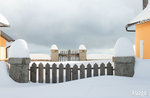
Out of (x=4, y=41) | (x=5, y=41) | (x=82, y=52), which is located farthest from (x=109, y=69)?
(x=82, y=52)

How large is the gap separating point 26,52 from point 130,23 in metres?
8.22

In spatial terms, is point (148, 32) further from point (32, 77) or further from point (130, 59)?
point (32, 77)

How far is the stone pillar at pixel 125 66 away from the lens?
7.82 meters

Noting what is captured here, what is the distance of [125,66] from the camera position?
7.84 m

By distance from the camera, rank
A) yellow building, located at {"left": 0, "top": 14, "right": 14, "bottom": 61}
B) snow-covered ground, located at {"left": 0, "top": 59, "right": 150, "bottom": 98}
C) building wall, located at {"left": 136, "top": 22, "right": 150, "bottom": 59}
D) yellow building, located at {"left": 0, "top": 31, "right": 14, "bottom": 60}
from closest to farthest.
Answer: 1. snow-covered ground, located at {"left": 0, "top": 59, "right": 150, "bottom": 98}
2. building wall, located at {"left": 136, "top": 22, "right": 150, "bottom": 59}
3. yellow building, located at {"left": 0, "top": 14, "right": 14, "bottom": 61}
4. yellow building, located at {"left": 0, "top": 31, "right": 14, "bottom": 60}

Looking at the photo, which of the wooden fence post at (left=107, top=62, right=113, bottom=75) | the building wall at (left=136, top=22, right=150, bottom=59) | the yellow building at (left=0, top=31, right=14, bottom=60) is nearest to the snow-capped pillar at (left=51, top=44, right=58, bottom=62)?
the yellow building at (left=0, top=31, right=14, bottom=60)

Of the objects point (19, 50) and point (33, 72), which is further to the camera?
point (33, 72)

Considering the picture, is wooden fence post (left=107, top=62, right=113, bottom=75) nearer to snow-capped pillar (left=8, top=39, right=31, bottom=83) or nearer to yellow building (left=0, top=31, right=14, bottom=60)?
snow-capped pillar (left=8, top=39, right=31, bottom=83)

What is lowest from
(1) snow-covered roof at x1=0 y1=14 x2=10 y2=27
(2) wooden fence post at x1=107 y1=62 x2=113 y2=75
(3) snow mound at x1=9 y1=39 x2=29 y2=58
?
(2) wooden fence post at x1=107 y1=62 x2=113 y2=75

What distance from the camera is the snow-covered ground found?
4891 millimetres

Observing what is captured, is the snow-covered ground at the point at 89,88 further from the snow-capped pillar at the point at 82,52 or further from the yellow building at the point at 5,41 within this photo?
the snow-capped pillar at the point at 82,52

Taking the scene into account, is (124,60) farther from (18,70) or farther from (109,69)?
(18,70)

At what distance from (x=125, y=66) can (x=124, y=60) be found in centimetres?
30

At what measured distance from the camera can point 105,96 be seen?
15.3ft
